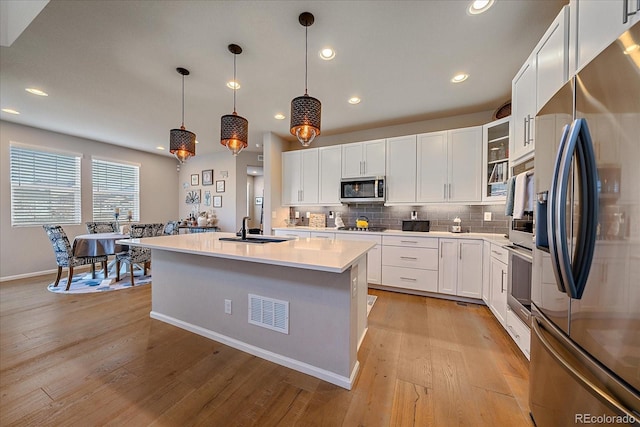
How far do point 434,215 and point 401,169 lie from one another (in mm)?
932

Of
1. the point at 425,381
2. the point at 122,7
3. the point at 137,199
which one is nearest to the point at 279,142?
the point at 122,7

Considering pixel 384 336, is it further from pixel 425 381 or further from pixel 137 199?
pixel 137 199

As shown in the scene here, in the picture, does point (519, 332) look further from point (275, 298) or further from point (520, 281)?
point (275, 298)

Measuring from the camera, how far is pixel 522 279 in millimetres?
1877

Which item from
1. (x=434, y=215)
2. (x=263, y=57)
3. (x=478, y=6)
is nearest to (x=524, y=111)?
(x=478, y=6)

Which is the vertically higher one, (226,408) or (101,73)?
(101,73)

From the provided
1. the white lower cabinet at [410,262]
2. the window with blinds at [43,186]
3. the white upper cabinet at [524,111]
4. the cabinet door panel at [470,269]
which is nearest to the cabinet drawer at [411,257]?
the white lower cabinet at [410,262]

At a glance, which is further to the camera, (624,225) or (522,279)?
(522,279)

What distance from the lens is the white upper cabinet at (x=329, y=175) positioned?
4105 millimetres

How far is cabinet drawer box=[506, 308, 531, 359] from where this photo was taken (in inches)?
69.1

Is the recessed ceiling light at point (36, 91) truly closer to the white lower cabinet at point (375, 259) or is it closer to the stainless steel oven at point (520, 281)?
the white lower cabinet at point (375, 259)

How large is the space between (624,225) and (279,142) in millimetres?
4549

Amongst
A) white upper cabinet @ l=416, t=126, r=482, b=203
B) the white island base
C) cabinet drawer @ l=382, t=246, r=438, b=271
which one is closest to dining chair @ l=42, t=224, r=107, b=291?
the white island base

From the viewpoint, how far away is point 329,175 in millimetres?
4176
